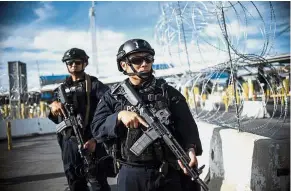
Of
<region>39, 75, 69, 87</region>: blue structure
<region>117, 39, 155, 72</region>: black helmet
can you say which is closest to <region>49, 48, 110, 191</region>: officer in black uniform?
<region>117, 39, 155, 72</region>: black helmet

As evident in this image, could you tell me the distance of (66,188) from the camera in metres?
3.62

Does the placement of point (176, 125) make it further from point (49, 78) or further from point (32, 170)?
point (49, 78)

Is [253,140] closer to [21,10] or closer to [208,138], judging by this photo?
[208,138]

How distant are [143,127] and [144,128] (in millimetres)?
11

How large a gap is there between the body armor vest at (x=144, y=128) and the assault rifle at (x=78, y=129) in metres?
0.87

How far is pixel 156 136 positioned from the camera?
169cm

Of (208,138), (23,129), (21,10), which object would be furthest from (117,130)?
(23,129)

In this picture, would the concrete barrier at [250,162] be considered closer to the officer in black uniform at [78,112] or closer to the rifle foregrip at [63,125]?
the officer in black uniform at [78,112]

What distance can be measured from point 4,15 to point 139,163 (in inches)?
103

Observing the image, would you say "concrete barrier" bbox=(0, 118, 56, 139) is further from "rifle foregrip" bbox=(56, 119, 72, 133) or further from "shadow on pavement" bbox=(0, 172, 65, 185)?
"rifle foregrip" bbox=(56, 119, 72, 133)

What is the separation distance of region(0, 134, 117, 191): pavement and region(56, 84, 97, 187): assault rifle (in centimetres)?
93

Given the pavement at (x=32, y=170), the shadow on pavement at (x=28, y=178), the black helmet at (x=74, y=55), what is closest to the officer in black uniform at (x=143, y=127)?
the black helmet at (x=74, y=55)

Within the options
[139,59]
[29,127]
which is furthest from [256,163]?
[29,127]

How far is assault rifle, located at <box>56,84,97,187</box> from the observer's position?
2.62m
